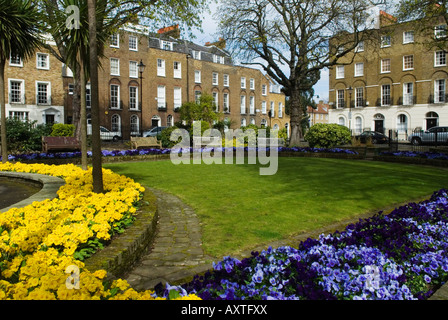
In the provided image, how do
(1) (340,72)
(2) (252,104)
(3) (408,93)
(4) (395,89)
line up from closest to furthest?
(3) (408,93) < (4) (395,89) < (1) (340,72) < (2) (252,104)

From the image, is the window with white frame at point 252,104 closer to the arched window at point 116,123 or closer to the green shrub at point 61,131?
the arched window at point 116,123

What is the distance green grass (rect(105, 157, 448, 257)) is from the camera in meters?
4.72

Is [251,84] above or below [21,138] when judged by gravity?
above

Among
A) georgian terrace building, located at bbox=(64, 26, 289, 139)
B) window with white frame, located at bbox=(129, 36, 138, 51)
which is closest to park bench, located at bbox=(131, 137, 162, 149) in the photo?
georgian terrace building, located at bbox=(64, 26, 289, 139)

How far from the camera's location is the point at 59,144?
15055 millimetres

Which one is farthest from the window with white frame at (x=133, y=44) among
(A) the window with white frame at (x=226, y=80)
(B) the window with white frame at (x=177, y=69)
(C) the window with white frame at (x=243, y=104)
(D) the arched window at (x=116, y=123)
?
(C) the window with white frame at (x=243, y=104)

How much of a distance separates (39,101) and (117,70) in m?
9.38

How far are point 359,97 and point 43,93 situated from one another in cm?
3958

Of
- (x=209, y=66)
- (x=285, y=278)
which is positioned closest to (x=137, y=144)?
(x=285, y=278)

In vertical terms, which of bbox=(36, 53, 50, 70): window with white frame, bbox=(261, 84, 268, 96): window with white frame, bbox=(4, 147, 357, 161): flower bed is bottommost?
bbox=(4, 147, 357, 161): flower bed

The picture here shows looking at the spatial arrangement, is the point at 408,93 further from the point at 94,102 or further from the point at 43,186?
the point at 43,186

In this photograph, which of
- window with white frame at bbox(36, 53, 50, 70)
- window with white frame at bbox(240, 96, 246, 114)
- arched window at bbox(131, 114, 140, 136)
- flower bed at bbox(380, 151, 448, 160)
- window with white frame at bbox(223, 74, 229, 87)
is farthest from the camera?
window with white frame at bbox(240, 96, 246, 114)

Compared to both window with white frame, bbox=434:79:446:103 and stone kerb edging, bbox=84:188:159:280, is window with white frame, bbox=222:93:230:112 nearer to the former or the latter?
window with white frame, bbox=434:79:446:103

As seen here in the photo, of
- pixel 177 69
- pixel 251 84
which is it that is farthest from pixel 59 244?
pixel 251 84
